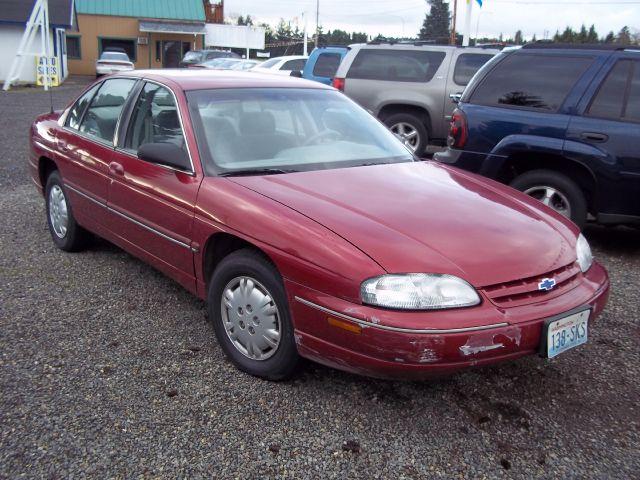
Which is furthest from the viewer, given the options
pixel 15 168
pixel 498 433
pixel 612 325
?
pixel 15 168

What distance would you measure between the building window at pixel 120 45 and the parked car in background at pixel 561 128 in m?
35.6

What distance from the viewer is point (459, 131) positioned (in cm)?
596

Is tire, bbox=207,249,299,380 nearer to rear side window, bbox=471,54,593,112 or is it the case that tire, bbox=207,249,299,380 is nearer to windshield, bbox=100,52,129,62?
rear side window, bbox=471,54,593,112

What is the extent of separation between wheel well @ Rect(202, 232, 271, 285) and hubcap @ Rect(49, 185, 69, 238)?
85.3 inches

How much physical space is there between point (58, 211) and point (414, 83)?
633 centimetres

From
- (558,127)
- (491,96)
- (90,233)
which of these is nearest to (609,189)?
(558,127)

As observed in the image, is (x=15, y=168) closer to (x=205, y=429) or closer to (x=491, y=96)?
(x=491, y=96)

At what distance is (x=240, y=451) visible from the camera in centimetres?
267

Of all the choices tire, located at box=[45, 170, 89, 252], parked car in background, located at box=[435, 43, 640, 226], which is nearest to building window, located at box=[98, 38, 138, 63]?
tire, located at box=[45, 170, 89, 252]

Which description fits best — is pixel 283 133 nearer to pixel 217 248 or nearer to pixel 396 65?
pixel 217 248

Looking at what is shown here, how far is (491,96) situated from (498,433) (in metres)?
3.91

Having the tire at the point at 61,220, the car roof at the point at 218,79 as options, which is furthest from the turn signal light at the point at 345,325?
the tire at the point at 61,220

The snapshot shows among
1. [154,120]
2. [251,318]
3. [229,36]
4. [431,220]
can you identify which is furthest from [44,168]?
[229,36]

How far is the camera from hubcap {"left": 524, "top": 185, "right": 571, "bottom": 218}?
215 inches
